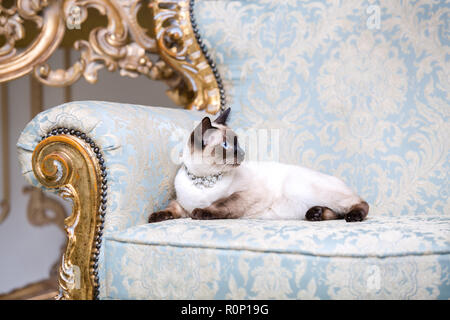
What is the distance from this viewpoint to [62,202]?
8.95ft

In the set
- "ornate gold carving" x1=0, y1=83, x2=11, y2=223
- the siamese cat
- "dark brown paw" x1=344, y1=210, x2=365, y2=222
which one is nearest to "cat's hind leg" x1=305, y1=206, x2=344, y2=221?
the siamese cat

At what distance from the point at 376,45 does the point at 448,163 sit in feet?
2.00

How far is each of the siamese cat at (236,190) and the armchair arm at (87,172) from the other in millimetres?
166

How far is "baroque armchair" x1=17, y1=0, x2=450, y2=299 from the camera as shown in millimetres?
1028

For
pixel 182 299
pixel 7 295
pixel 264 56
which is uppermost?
pixel 264 56

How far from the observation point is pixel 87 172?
1219mm

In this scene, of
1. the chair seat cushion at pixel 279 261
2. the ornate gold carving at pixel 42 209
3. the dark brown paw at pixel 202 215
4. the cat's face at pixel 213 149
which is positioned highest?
the cat's face at pixel 213 149

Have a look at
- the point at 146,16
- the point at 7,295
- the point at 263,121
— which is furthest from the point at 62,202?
the point at 263,121

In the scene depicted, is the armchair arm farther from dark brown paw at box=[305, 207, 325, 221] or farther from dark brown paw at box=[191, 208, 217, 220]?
dark brown paw at box=[305, 207, 325, 221]

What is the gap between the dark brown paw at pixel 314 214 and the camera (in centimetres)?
140

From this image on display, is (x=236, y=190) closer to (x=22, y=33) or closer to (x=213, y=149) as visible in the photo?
(x=213, y=149)

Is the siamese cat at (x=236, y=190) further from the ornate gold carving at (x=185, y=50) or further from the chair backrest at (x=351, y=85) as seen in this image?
the ornate gold carving at (x=185, y=50)

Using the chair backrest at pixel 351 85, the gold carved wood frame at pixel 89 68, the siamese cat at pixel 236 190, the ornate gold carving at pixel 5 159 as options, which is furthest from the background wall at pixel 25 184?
the siamese cat at pixel 236 190

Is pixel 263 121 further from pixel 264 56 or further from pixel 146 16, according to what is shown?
pixel 146 16
